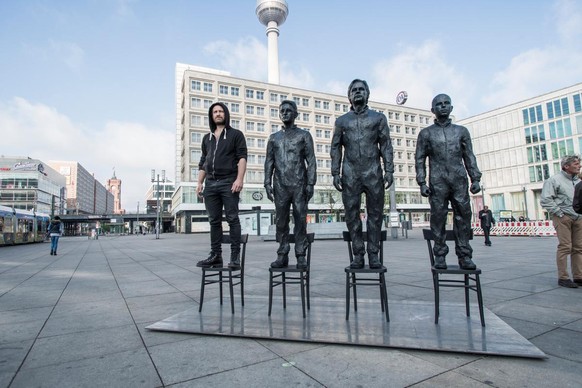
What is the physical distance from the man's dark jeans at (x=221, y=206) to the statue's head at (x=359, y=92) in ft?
6.13

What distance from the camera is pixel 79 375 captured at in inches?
98.7

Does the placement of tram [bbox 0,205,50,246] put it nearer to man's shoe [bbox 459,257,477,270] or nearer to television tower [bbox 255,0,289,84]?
man's shoe [bbox 459,257,477,270]

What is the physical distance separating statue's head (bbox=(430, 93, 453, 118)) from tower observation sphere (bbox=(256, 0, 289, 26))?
8001cm

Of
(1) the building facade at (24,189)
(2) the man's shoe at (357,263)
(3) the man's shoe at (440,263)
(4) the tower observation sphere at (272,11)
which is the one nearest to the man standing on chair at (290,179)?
(2) the man's shoe at (357,263)

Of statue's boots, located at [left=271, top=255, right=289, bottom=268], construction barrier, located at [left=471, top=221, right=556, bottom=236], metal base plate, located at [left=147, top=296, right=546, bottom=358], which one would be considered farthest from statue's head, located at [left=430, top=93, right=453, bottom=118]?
construction barrier, located at [left=471, top=221, right=556, bottom=236]

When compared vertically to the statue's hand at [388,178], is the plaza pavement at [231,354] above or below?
below

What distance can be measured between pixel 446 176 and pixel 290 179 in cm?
184

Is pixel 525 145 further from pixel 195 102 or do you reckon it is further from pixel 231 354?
pixel 231 354

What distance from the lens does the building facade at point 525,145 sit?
47.3 meters

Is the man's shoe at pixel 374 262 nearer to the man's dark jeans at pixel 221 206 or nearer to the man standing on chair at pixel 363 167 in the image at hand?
the man standing on chair at pixel 363 167

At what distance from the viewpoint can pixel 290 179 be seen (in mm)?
4266

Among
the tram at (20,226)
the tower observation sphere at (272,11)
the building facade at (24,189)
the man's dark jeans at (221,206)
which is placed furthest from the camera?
the tower observation sphere at (272,11)

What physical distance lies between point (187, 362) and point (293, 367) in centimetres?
86

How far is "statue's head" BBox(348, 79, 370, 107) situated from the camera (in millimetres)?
4086
